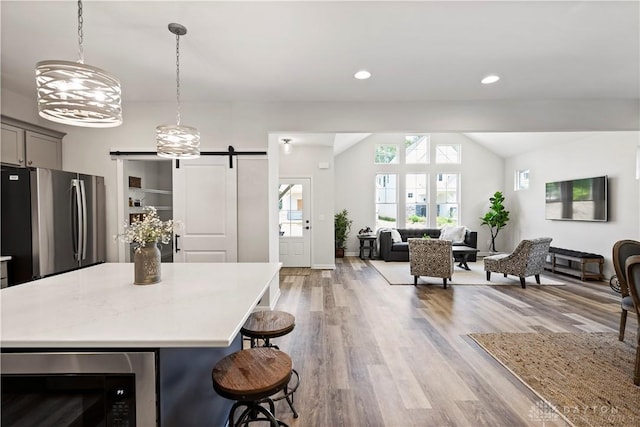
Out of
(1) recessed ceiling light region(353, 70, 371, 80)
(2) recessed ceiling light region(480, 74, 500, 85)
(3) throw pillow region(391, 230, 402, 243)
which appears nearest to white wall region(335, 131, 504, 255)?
(3) throw pillow region(391, 230, 402, 243)

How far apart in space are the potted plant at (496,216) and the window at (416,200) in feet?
5.35

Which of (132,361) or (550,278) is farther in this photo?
(550,278)

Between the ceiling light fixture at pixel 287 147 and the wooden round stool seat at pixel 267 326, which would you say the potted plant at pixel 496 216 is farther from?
the wooden round stool seat at pixel 267 326

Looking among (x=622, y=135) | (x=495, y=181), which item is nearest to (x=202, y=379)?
(x=622, y=135)

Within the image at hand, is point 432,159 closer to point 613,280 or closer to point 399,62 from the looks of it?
point 613,280

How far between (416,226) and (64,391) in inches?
338

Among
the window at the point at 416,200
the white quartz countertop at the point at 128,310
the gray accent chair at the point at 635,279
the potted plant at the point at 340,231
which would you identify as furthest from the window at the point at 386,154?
the white quartz countertop at the point at 128,310

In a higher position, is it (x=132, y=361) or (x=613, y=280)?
(x=132, y=361)

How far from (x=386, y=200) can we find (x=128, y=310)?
809 centimetres

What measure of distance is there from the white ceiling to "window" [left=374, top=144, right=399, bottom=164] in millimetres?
5151

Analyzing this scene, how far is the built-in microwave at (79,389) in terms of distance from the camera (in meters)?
1.02

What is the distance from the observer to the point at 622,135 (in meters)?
5.14

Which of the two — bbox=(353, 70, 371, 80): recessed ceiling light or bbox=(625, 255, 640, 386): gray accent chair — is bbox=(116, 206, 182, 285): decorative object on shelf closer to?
bbox=(353, 70, 371, 80): recessed ceiling light

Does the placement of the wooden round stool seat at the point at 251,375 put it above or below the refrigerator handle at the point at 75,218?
below
